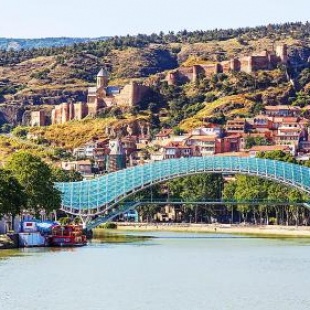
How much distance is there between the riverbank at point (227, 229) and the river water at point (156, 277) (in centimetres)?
1702

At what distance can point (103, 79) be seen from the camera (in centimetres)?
17075

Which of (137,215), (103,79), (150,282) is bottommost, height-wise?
(150,282)

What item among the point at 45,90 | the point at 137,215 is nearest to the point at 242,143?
the point at 137,215

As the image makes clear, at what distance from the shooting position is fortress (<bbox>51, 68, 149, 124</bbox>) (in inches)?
6339

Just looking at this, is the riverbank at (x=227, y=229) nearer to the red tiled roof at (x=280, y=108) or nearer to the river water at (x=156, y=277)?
the river water at (x=156, y=277)

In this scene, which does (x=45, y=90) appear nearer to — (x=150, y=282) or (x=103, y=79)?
(x=103, y=79)

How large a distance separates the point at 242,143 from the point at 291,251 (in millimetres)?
75790

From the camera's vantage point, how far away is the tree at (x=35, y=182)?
7988cm

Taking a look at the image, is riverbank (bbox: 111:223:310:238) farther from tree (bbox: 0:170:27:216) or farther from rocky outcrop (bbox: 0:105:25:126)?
rocky outcrop (bbox: 0:105:25:126)

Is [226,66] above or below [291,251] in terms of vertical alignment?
above

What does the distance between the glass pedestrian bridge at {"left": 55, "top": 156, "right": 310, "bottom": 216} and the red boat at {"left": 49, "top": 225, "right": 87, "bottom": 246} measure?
14.3 metres

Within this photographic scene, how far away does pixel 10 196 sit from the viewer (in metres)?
70.1

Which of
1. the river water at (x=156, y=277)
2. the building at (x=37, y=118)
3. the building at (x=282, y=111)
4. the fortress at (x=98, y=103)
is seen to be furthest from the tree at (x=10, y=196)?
the building at (x=37, y=118)

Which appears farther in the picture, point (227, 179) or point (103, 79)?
point (103, 79)
